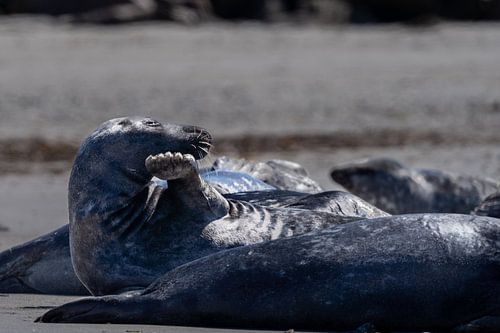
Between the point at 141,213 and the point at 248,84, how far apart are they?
31.0 ft

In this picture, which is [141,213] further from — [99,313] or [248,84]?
[248,84]

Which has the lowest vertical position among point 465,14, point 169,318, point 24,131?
point 465,14

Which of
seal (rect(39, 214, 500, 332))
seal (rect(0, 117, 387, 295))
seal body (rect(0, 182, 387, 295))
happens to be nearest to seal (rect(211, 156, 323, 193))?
seal body (rect(0, 182, 387, 295))

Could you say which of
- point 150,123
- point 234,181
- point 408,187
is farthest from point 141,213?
point 408,187

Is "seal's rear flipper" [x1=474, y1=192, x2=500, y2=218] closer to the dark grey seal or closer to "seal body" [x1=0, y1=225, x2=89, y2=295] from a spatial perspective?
the dark grey seal

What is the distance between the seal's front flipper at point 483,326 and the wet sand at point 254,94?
3093 mm

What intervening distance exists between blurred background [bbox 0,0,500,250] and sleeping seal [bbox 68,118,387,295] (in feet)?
5.52

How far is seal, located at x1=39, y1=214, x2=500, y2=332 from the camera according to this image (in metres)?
4.38

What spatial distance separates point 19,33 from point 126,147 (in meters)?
13.1

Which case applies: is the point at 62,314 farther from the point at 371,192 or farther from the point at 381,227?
the point at 371,192

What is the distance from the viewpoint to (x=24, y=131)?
1208 centimetres

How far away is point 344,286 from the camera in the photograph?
4.39 meters

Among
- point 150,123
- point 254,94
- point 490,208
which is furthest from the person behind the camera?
point 254,94

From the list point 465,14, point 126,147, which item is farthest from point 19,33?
point 126,147
